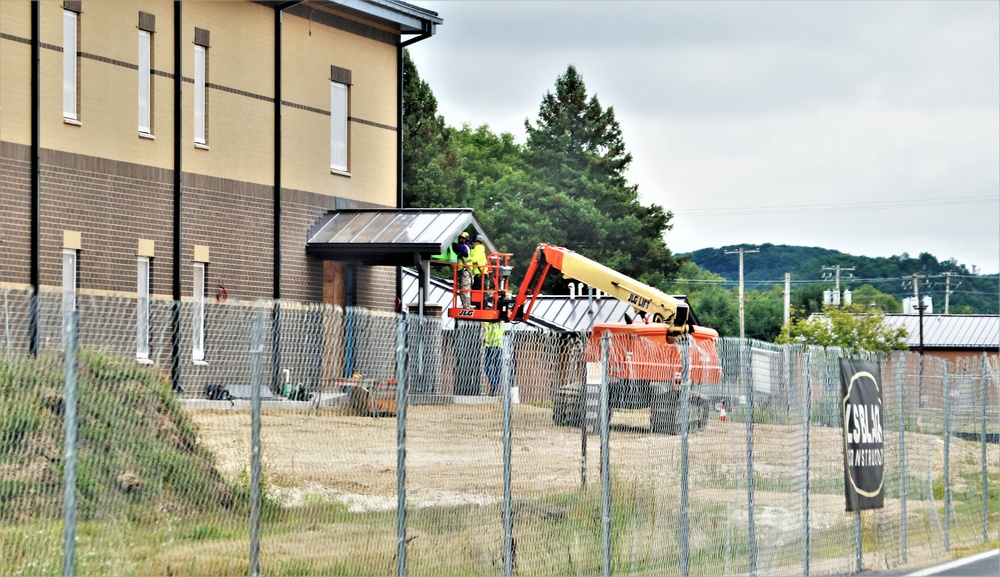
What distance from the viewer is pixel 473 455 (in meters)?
11.0

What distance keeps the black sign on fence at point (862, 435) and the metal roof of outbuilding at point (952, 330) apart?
84.2 meters

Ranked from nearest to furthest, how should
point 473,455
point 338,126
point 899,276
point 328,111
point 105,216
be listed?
point 473,455 < point 105,216 < point 328,111 < point 338,126 < point 899,276

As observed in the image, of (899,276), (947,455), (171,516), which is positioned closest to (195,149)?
(947,455)

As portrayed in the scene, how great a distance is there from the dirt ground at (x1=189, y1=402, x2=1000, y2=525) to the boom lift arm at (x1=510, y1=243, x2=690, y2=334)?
38.4 feet

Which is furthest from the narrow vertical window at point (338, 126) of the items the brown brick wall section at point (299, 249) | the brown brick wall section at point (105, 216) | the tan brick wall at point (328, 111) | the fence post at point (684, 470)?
the fence post at point (684, 470)

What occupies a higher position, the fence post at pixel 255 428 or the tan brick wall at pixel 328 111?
the tan brick wall at pixel 328 111

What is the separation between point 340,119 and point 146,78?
5487 millimetres

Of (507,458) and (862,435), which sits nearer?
(507,458)

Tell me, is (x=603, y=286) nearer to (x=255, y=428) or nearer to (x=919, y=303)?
(x=255, y=428)

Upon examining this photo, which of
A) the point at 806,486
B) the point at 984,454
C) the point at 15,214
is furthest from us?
the point at 15,214

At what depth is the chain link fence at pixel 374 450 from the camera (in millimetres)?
8617

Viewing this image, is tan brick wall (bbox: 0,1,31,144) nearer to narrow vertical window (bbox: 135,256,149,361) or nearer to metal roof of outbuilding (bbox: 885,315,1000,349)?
narrow vertical window (bbox: 135,256,149,361)

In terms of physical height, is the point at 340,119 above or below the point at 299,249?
above

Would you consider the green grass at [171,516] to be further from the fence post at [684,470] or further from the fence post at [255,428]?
the fence post at [255,428]
